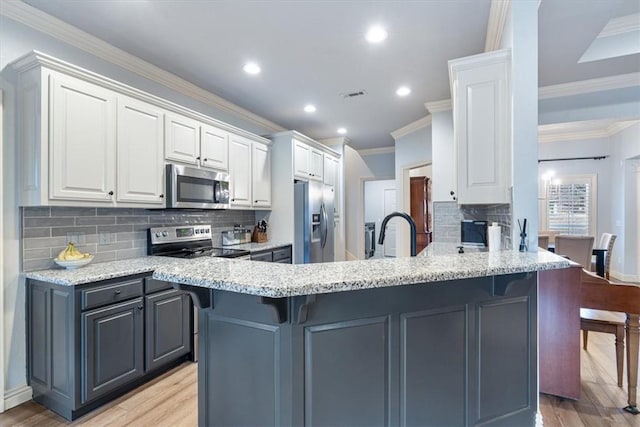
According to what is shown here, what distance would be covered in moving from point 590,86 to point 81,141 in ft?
17.3

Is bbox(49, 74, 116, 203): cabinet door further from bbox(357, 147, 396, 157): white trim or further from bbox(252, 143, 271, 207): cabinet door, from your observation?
bbox(357, 147, 396, 157): white trim

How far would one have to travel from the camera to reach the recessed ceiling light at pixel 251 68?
3104 mm

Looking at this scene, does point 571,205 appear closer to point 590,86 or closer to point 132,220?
point 590,86

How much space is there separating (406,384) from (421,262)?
55 centimetres

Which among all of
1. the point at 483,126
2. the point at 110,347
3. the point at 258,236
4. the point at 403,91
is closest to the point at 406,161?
the point at 403,91

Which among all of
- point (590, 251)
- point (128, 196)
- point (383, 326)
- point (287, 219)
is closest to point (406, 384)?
point (383, 326)

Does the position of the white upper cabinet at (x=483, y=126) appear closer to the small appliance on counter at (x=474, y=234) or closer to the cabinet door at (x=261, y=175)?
the small appliance on counter at (x=474, y=234)

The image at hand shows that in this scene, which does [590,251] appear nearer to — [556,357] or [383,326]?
[556,357]

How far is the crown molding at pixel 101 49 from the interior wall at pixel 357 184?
3.54 meters

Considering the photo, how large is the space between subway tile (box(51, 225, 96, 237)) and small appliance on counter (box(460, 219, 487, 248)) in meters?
3.54

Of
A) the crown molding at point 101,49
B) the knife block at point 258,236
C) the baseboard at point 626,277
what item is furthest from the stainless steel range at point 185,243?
the baseboard at point 626,277

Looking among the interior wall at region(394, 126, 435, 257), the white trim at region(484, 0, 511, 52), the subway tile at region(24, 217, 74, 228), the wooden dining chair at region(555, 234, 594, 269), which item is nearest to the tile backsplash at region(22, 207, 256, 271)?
the subway tile at region(24, 217, 74, 228)

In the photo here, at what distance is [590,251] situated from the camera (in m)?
4.37

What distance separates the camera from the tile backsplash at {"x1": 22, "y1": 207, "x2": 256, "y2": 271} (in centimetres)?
229
